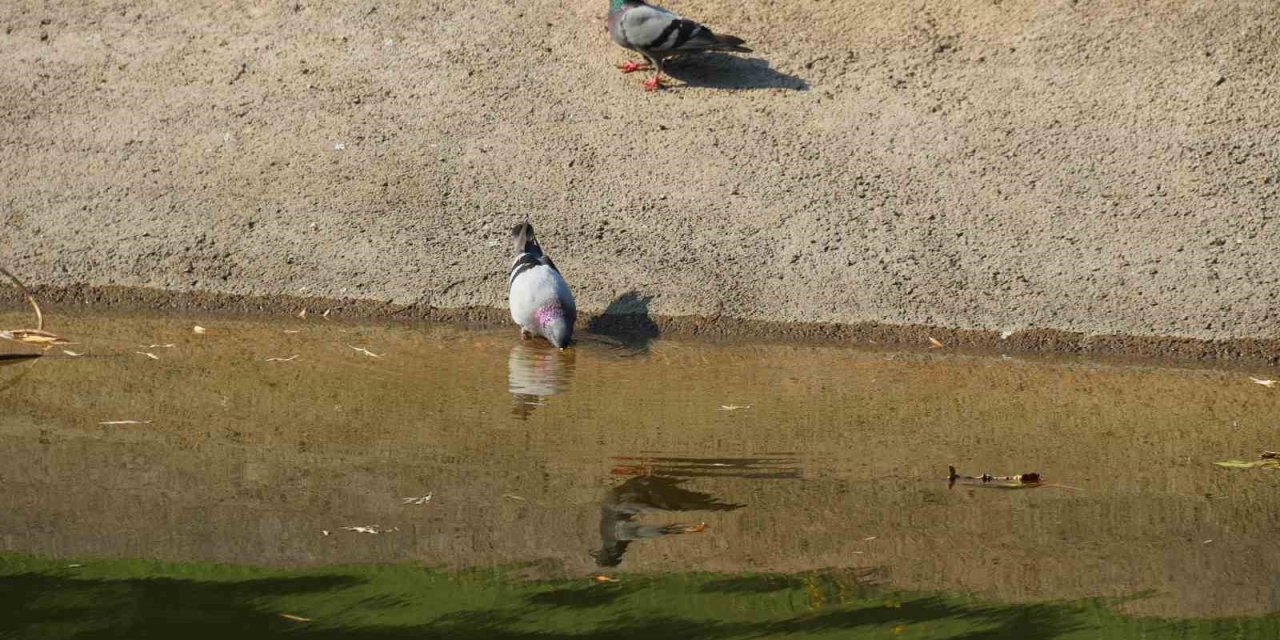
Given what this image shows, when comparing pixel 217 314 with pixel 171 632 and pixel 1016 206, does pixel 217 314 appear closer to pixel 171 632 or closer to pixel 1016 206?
pixel 171 632

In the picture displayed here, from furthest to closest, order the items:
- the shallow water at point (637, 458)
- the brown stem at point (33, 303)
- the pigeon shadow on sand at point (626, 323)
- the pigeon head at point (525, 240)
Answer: the pigeon head at point (525, 240) < the pigeon shadow on sand at point (626, 323) < the brown stem at point (33, 303) < the shallow water at point (637, 458)

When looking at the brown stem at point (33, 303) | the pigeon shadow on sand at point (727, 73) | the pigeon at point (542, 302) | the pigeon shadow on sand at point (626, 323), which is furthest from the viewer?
the pigeon shadow on sand at point (727, 73)

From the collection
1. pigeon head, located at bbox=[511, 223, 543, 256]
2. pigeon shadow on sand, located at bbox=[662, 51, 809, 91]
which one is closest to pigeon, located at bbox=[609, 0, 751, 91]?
pigeon shadow on sand, located at bbox=[662, 51, 809, 91]

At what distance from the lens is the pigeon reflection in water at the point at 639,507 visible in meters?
5.41

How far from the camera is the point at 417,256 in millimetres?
8875

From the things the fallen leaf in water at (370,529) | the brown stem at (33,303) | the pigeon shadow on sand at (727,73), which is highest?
the pigeon shadow on sand at (727,73)

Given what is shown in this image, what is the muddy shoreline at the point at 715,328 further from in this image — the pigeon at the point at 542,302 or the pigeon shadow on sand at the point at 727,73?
the pigeon shadow on sand at the point at 727,73

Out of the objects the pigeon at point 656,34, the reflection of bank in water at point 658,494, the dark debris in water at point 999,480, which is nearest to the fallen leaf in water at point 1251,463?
the dark debris in water at point 999,480

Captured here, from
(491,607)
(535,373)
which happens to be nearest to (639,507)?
(491,607)

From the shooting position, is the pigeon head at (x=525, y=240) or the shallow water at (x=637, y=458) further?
the pigeon head at (x=525, y=240)

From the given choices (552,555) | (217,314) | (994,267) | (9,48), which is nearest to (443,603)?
(552,555)

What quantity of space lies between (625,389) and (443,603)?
8.09 feet

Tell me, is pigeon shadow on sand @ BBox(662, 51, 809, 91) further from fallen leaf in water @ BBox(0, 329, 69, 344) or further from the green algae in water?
the green algae in water

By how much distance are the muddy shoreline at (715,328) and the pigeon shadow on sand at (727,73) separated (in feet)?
8.67
